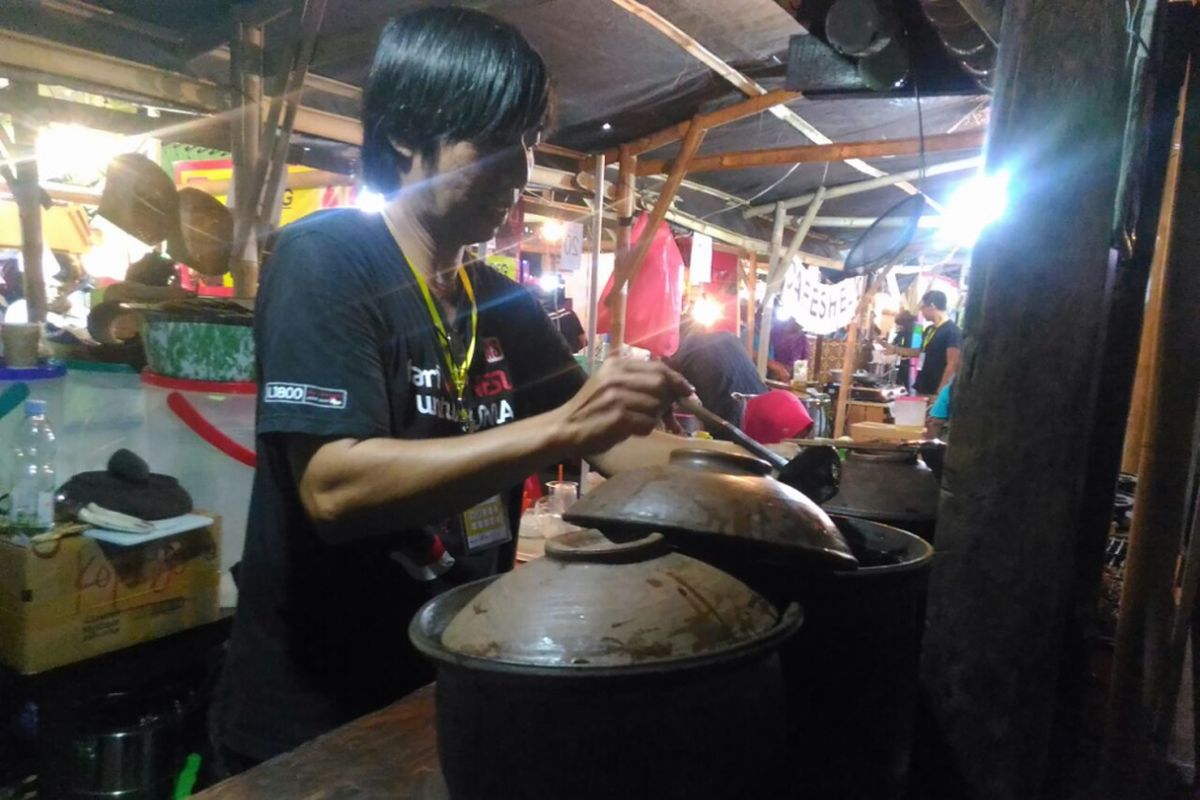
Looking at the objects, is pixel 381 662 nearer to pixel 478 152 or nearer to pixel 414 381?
pixel 414 381

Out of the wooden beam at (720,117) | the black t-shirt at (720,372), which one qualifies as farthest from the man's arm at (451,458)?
the black t-shirt at (720,372)

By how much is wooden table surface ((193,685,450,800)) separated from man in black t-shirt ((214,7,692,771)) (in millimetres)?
247

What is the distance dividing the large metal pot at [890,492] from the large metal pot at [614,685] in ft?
3.07

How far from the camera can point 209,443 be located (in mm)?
3465

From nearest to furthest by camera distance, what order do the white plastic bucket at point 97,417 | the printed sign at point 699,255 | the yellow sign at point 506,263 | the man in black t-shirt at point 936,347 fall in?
the white plastic bucket at point 97,417, the yellow sign at point 506,263, the printed sign at point 699,255, the man in black t-shirt at point 936,347

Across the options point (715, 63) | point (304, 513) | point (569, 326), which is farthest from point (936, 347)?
point (304, 513)

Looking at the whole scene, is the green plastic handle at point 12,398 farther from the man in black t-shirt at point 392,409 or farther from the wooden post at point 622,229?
the wooden post at point 622,229

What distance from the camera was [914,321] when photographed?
53.6 ft

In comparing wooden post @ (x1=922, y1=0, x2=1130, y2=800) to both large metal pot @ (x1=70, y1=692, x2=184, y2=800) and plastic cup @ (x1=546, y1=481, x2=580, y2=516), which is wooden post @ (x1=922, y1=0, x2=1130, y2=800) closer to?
large metal pot @ (x1=70, y1=692, x2=184, y2=800)

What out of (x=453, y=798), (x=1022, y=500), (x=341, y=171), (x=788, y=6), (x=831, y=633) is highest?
(x=788, y=6)

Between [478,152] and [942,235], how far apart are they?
11.2 meters

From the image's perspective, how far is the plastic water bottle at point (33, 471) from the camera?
2945mm

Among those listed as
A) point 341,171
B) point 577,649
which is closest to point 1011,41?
point 577,649

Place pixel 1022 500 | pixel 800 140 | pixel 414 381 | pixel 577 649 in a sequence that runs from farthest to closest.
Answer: pixel 800 140 → pixel 414 381 → pixel 1022 500 → pixel 577 649
